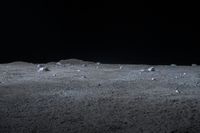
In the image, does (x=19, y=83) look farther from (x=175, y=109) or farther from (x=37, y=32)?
(x=37, y=32)

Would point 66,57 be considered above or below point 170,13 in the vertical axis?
below

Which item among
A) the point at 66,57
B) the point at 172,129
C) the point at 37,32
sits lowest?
the point at 172,129

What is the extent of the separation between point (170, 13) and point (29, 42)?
3.67 m

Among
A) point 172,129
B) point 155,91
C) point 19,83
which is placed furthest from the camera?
point 19,83

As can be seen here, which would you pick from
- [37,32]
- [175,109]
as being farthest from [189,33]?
[175,109]

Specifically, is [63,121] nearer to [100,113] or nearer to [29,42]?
[100,113]

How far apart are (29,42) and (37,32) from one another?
34 centimetres

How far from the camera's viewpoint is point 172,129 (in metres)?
2.65

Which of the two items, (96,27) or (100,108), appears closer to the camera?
(100,108)

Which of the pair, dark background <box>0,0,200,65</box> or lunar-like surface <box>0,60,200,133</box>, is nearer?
lunar-like surface <box>0,60,200,133</box>

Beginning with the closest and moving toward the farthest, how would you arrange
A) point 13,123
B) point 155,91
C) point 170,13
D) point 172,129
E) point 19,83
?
point 172,129 < point 13,123 < point 155,91 < point 19,83 < point 170,13

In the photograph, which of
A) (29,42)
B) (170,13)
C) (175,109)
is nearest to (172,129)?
(175,109)

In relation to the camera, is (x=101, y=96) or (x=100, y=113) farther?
(x=101, y=96)

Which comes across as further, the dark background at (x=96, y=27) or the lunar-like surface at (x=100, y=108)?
the dark background at (x=96, y=27)
